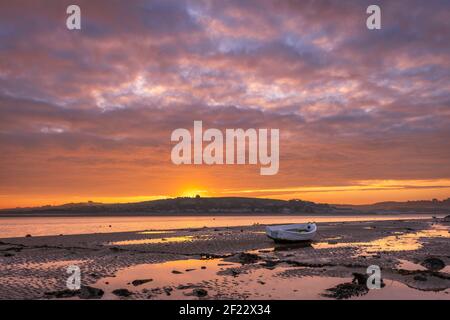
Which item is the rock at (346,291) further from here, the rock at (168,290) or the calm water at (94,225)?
the calm water at (94,225)

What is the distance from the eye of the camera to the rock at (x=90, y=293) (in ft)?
62.7

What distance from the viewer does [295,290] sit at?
68.3 ft

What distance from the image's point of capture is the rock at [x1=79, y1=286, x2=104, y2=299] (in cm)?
1911

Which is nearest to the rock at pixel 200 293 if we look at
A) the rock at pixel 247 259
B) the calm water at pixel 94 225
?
the rock at pixel 247 259

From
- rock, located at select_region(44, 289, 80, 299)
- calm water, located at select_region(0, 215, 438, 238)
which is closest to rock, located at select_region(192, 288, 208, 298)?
rock, located at select_region(44, 289, 80, 299)

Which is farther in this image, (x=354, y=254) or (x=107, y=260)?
(x=354, y=254)

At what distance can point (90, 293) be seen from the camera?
64.0 ft

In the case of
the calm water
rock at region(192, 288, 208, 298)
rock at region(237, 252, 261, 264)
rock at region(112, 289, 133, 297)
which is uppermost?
rock at region(192, 288, 208, 298)

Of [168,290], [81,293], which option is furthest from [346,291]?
[81,293]

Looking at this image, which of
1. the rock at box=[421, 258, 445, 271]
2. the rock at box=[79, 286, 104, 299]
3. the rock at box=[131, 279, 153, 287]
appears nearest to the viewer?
the rock at box=[79, 286, 104, 299]

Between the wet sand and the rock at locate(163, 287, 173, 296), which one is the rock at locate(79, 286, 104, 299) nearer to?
the wet sand
